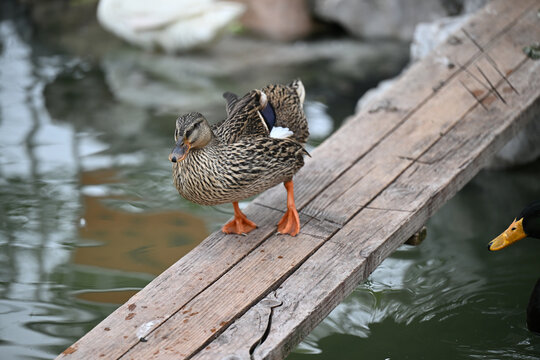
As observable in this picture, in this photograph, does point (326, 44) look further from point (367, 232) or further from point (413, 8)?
point (367, 232)

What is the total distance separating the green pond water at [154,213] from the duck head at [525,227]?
42cm

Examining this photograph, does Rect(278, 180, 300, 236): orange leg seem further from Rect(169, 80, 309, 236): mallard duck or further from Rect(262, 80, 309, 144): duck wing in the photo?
Rect(262, 80, 309, 144): duck wing

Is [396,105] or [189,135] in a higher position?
[189,135]

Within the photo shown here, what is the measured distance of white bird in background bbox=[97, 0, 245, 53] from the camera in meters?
6.36

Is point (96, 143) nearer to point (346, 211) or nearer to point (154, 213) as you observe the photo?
point (154, 213)

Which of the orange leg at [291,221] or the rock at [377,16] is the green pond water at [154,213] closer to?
the rock at [377,16]

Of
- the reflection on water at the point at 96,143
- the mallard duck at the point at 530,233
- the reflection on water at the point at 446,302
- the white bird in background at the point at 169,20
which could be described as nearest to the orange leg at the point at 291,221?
the reflection on water at the point at 446,302

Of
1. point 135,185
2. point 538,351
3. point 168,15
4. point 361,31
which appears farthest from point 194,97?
point 538,351

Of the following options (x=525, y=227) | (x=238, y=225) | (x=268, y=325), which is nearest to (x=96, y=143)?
(x=238, y=225)

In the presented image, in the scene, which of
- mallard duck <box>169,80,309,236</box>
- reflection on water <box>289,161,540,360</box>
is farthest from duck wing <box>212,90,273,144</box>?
reflection on water <box>289,161,540,360</box>

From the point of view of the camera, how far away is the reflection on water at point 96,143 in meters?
3.64

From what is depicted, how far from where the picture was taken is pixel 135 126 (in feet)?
17.7

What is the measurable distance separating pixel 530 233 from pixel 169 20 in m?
4.17

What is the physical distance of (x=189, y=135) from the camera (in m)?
2.67
